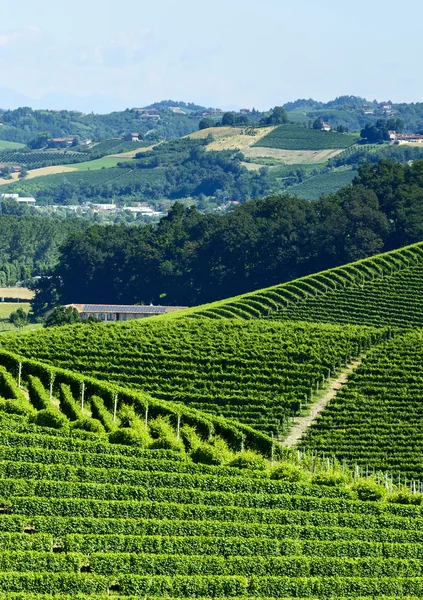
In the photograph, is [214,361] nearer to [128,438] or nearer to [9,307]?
[128,438]

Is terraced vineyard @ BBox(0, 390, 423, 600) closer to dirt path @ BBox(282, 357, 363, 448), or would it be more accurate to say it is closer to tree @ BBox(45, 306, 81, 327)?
dirt path @ BBox(282, 357, 363, 448)

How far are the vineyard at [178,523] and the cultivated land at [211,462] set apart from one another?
6 centimetres

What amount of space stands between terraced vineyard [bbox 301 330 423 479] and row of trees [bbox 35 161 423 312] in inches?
2244

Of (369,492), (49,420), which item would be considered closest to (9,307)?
(49,420)

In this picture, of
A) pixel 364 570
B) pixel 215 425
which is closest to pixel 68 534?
pixel 364 570

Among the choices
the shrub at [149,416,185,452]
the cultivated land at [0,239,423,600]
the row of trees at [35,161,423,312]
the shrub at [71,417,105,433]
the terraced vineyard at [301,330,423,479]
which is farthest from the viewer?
the row of trees at [35,161,423,312]

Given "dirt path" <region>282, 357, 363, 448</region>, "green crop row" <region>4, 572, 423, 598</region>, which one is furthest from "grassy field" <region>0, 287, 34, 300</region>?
"green crop row" <region>4, 572, 423, 598</region>

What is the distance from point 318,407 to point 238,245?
73.1 metres

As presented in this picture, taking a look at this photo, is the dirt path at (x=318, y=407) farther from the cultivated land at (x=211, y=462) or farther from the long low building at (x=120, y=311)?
the long low building at (x=120, y=311)

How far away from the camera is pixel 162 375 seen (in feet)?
236

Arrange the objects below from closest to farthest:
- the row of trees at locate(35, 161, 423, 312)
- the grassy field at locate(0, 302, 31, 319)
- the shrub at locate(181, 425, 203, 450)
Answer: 1. the shrub at locate(181, 425, 203, 450)
2. the row of trees at locate(35, 161, 423, 312)
3. the grassy field at locate(0, 302, 31, 319)

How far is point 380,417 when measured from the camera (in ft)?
221

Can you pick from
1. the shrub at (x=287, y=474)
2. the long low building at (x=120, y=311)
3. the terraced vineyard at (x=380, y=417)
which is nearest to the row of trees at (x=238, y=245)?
the long low building at (x=120, y=311)

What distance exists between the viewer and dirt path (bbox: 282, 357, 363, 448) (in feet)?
216
